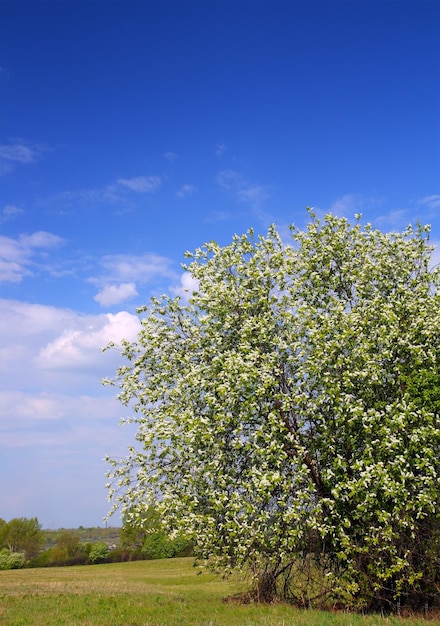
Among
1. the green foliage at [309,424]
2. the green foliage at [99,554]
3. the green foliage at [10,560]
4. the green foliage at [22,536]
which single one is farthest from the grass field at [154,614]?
the green foliage at [22,536]

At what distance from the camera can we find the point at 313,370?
20859mm

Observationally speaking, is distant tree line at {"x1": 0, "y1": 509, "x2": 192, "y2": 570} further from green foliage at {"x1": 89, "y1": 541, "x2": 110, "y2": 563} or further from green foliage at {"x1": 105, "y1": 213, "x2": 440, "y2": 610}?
green foliage at {"x1": 105, "y1": 213, "x2": 440, "y2": 610}

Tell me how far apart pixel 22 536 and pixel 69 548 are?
16.2 metres

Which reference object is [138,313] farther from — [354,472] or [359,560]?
[359,560]

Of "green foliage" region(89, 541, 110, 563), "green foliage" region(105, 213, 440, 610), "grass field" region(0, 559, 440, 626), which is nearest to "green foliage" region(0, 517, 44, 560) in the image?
"green foliage" region(89, 541, 110, 563)

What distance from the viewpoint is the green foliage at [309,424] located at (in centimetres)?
2016

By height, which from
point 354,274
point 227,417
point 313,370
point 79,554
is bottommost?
point 79,554

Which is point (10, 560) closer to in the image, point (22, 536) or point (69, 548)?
point (69, 548)

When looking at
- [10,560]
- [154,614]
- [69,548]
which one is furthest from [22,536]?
[154,614]

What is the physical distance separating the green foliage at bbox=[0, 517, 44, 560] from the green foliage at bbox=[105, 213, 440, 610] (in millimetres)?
106539

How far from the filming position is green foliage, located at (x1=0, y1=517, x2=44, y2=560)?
11600 cm

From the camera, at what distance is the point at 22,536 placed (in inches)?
4631

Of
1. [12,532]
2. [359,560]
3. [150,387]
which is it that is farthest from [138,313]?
[12,532]

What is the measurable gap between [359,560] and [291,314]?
9258mm
